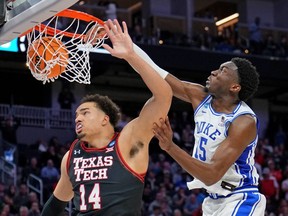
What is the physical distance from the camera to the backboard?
17.1 ft

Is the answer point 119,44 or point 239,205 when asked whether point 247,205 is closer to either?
point 239,205

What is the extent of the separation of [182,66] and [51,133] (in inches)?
152

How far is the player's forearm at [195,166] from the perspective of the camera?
5059 mm

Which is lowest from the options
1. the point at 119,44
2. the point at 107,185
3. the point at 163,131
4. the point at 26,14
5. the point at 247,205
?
the point at 247,205

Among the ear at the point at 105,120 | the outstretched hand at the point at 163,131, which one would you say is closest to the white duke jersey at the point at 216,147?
the outstretched hand at the point at 163,131

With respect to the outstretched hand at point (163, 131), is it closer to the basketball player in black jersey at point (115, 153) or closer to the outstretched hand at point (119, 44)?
the basketball player in black jersey at point (115, 153)

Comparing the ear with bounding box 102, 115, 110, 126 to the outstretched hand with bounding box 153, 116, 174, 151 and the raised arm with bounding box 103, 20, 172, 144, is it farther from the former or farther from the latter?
the outstretched hand with bounding box 153, 116, 174, 151

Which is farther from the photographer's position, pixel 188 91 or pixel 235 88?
pixel 188 91

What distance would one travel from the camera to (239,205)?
18.2 feet

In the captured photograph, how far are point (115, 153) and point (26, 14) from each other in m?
1.19

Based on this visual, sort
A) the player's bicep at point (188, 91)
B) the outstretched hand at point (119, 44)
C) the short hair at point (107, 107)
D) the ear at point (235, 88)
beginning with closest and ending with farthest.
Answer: the outstretched hand at point (119, 44)
the short hair at point (107, 107)
the ear at point (235, 88)
the player's bicep at point (188, 91)

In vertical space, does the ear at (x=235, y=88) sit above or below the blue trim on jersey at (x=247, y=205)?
above

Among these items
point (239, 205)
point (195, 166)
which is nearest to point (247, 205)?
point (239, 205)

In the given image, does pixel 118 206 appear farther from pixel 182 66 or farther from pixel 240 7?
pixel 240 7
